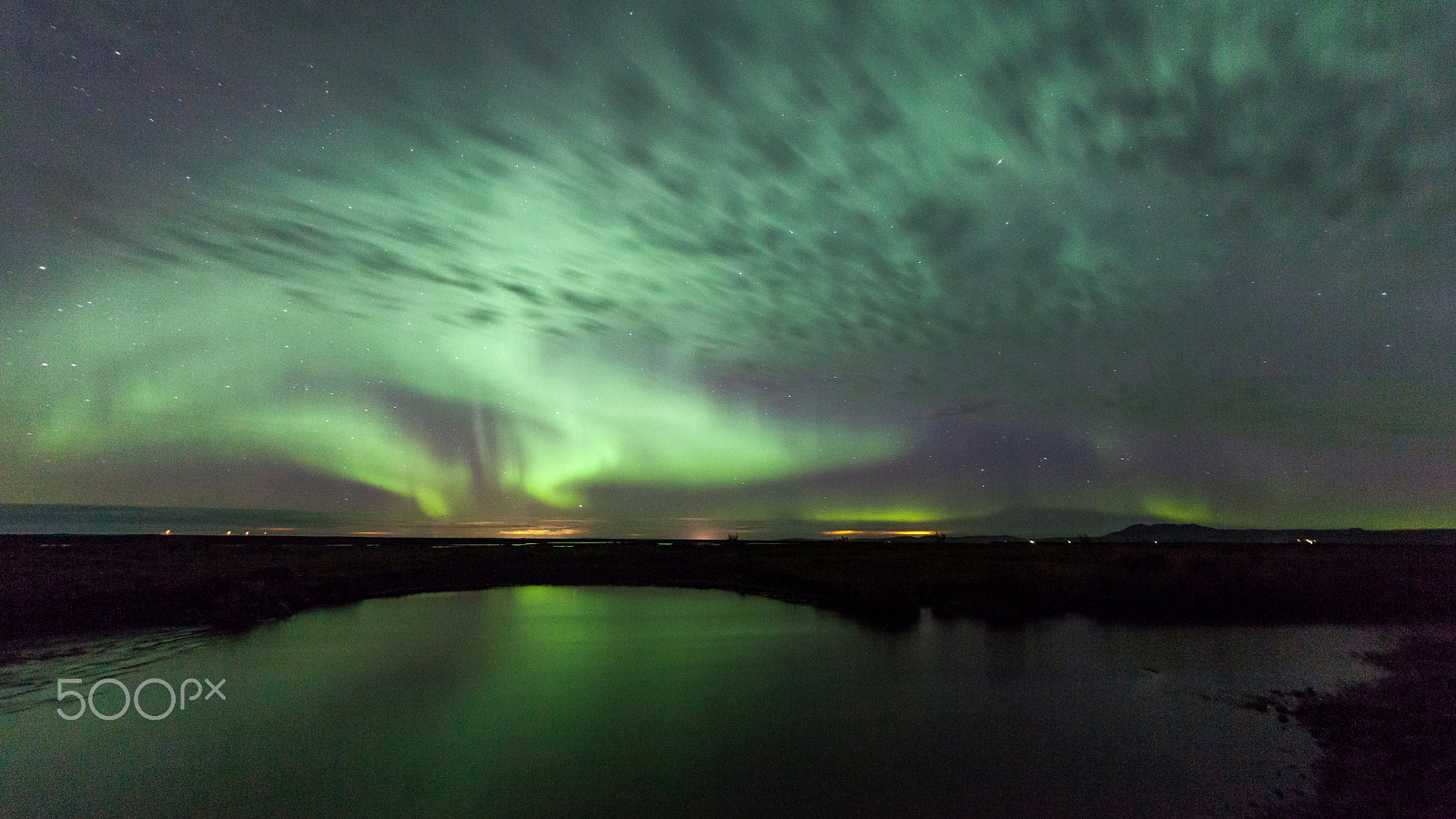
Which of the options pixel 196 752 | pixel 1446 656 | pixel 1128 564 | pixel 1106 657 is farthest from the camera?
pixel 1128 564

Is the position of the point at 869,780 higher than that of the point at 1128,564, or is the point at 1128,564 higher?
the point at 1128,564

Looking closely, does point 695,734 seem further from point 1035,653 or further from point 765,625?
point 765,625

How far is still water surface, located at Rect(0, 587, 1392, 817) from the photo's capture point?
9.70 m

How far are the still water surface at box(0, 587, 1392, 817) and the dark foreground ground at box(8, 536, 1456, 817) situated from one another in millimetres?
1279

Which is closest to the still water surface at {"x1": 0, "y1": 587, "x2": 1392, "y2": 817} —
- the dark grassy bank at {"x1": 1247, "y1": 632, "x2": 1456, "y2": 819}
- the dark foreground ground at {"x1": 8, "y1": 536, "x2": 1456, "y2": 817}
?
the dark grassy bank at {"x1": 1247, "y1": 632, "x2": 1456, "y2": 819}

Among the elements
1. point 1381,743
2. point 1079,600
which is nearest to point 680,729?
point 1381,743

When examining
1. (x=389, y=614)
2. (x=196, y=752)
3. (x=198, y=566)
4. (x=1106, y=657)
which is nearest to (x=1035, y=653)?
(x=1106, y=657)

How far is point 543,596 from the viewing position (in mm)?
39188

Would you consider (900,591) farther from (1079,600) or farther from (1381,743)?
(1381,743)

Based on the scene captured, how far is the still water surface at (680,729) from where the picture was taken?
9695mm

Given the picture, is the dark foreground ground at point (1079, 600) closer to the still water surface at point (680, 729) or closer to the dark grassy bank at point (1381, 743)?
the dark grassy bank at point (1381, 743)

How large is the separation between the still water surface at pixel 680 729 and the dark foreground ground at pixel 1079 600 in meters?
1.28

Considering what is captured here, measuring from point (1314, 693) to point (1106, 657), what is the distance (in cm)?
515

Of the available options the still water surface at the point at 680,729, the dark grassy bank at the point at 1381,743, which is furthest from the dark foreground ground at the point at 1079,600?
the still water surface at the point at 680,729
